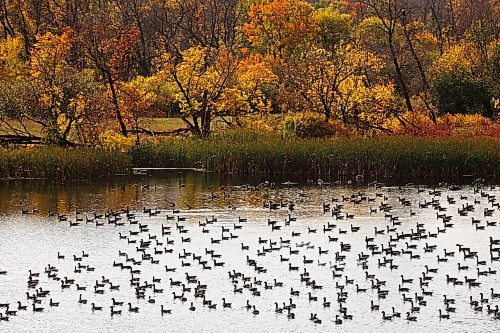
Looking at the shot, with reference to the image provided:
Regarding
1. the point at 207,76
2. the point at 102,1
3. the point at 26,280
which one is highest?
the point at 102,1

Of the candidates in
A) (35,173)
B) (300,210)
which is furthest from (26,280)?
(35,173)

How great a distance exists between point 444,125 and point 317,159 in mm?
11933

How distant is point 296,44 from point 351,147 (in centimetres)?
4047

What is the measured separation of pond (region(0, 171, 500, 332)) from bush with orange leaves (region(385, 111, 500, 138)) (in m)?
11.6

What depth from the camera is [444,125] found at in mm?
61438

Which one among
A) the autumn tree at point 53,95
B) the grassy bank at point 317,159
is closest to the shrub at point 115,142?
the grassy bank at point 317,159

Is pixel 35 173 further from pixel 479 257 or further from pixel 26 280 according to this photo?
pixel 479 257

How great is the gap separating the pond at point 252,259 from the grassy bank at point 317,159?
396cm

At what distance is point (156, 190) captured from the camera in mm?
48000

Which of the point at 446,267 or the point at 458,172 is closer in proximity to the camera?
the point at 446,267

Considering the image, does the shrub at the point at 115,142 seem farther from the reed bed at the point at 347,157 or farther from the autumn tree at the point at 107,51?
the autumn tree at the point at 107,51

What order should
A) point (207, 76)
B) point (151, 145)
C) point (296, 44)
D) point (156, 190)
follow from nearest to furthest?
point (156, 190) < point (151, 145) < point (207, 76) < point (296, 44)

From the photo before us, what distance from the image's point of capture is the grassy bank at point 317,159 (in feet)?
167

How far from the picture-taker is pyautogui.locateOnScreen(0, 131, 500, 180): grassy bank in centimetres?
5091
